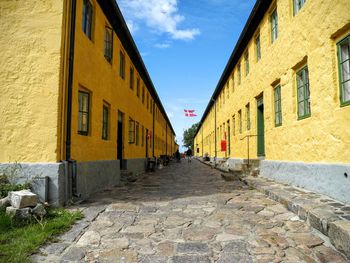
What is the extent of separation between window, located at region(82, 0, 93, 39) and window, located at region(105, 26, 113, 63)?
5.77 ft

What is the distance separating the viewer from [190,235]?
15.8 feet

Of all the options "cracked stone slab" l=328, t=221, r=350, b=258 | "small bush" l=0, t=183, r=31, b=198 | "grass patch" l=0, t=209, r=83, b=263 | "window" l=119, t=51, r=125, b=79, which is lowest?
"grass patch" l=0, t=209, r=83, b=263

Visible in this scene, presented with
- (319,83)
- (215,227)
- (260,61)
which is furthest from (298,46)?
(215,227)

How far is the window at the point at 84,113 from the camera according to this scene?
8507mm

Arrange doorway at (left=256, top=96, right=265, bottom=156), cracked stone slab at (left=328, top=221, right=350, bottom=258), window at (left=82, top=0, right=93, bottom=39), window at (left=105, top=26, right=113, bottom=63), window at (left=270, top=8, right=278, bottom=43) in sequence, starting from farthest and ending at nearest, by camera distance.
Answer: doorway at (left=256, top=96, right=265, bottom=156)
window at (left=105, top=26, right=113, bottom=63)
window at (left=270, top=8, right=278, bottom=43)
window at (left=82, top=0, right=93, bottom=39)
cracked stone slab at (left=328, top=221, right=350, bottom=258)

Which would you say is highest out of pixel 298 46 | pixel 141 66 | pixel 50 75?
pixel 141 66

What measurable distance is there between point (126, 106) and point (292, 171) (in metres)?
7.86

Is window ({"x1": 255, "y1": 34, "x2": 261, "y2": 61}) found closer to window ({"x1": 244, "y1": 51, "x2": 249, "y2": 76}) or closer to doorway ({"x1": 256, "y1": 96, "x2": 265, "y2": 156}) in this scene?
doorway ({"x1": 256, "y1": 96, "x2": 265, "y2": 156})

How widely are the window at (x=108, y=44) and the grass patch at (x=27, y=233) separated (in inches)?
268

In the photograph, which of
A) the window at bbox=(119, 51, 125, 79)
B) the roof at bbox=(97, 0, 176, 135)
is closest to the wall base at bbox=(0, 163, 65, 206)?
the roof at bbox=(97, 0, 176, 135)

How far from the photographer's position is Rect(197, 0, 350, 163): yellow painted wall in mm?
6438

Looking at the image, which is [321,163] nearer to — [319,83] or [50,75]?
[319,83]

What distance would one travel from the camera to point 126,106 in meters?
14.3

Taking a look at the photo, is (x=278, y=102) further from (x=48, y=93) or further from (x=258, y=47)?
(x=48, y=93)
